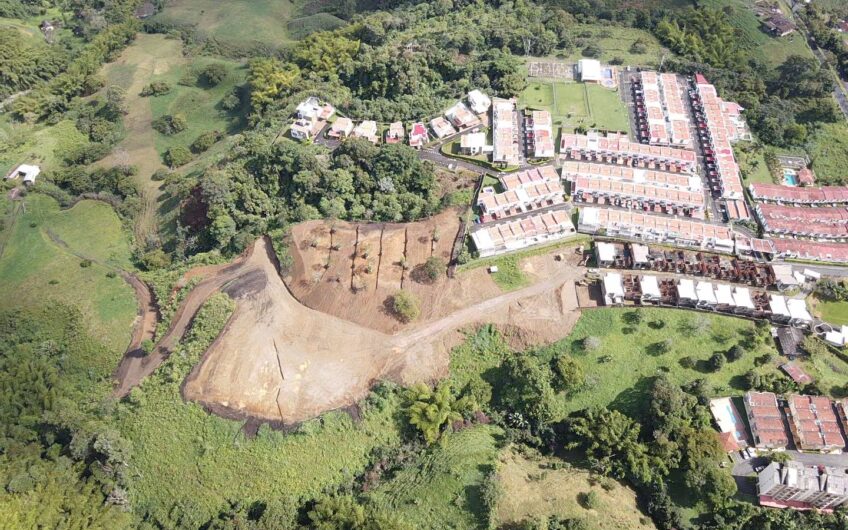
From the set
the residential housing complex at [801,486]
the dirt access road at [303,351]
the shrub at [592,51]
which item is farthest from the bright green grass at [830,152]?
the residential housing complex at [801,486]

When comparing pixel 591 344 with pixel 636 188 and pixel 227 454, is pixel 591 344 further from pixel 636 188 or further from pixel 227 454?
pixel 227 454

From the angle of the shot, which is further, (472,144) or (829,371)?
(472,144)

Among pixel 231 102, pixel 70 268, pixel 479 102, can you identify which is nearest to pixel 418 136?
pixel 479 102

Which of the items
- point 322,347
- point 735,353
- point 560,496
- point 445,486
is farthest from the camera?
point 322,347

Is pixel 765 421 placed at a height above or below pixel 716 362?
below

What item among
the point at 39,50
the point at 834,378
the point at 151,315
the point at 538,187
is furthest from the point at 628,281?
the point at 39,50

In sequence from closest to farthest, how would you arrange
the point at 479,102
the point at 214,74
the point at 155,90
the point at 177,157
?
the point at 479,102 → the point at 177,157 → the point at 155,90 → the point at 214,74

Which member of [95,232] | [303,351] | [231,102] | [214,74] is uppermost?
[214,74]
